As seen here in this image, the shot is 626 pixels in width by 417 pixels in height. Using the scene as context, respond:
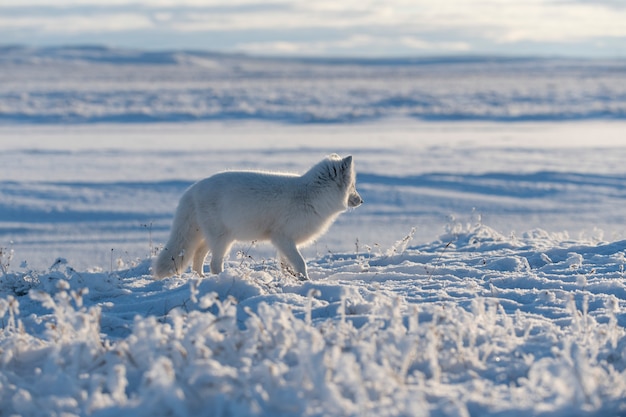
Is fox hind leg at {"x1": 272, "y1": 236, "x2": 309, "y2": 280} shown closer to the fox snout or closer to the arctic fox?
the arctic fox

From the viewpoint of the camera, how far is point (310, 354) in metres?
3.16

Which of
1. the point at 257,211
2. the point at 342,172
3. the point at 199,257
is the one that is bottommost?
the point at 199,257

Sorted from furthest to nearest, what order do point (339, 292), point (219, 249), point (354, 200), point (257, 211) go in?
point (354, 200) → point (219, 249) → point (257, 211) → point (339, 292)

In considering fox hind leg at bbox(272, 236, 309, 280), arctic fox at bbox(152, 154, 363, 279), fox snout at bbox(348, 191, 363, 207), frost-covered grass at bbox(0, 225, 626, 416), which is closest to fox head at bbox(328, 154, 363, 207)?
arctic fox at bbox(152, 154, 363, 279)

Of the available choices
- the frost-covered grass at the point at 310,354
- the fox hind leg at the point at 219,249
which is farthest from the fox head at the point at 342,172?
the frost-covered grass at the point at 310,354

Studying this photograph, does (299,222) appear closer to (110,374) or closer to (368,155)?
(110,374)

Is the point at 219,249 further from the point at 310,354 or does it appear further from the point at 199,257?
the point at 310,354

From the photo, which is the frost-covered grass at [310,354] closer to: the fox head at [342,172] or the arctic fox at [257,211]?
the arctic fox at [257,211]

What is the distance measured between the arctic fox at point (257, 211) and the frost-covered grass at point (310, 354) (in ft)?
1.94

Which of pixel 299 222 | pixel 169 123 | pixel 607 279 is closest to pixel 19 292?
pixel 299 222

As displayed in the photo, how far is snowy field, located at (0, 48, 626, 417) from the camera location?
323 cm

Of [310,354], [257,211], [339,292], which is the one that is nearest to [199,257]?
[257,211]

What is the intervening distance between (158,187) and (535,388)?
959cm

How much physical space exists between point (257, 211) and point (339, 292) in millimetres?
1056
